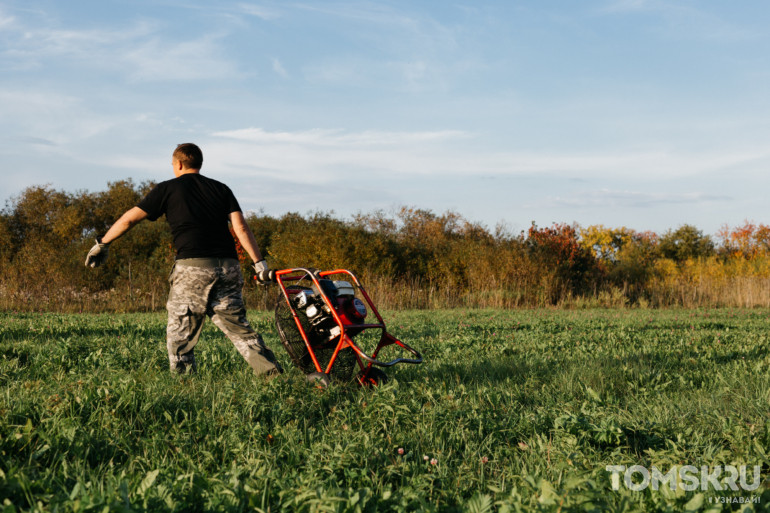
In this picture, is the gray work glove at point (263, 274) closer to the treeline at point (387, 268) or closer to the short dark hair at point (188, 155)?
the short dark hair at point (188, 155)

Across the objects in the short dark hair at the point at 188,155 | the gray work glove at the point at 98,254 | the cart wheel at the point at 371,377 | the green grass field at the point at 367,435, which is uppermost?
the short dark hair at the point at 188,155

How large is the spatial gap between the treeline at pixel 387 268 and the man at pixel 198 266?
11.8 metres

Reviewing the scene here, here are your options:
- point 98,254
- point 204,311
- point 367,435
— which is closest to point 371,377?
point 367,435

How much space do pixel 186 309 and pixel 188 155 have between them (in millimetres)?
1457

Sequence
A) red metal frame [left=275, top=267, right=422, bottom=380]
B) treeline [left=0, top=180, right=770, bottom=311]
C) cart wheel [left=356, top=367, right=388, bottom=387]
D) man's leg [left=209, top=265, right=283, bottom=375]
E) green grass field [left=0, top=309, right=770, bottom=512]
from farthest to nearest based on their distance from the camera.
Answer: treeline [left=0, top=180, right=770, bottom=311] → man's leg [left=209, top=265, right=283, bottom=375] → cart wheel [left=356, top=367, right=388, bottom=387] → red metal frame [left=275, top=267, right=422, bottom=380] → green grass field [left=0, top=309, right=770, bottom=512]

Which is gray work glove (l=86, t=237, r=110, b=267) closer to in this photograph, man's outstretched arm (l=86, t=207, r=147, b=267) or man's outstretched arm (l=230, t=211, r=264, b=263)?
man's outstretched arm (l=86, t=207, r=147, b=267)

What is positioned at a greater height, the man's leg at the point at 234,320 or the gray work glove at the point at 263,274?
the gray work glove at the point at 263,274

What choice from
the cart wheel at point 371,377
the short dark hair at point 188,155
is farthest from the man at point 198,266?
the cart wheel at point 371,377

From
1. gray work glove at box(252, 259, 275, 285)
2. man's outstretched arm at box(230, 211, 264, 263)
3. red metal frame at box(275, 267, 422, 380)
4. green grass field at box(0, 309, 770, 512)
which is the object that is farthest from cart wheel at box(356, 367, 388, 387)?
man's outstretched arm at box(230, 211, 264, 263)

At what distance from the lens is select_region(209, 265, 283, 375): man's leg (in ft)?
17.7

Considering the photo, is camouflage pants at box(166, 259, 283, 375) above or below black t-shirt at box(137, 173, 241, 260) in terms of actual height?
below

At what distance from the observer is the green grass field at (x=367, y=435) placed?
2801 mm

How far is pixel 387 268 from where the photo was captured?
21750 millimetres

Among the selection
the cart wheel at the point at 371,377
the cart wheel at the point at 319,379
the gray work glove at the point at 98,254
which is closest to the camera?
the cart wheel at the point at 319,379
